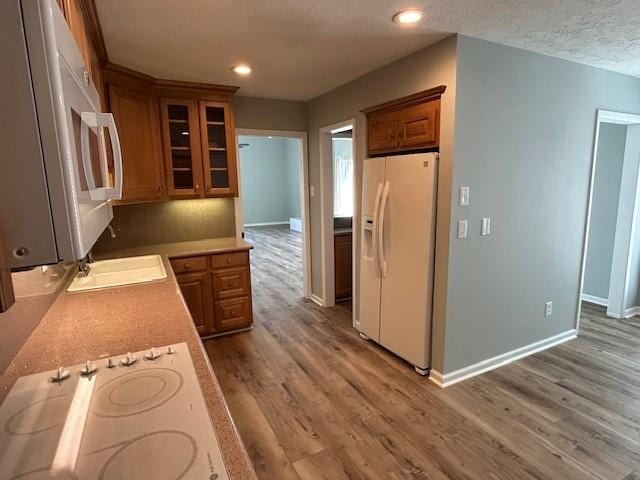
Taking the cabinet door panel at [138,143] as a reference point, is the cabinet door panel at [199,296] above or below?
below

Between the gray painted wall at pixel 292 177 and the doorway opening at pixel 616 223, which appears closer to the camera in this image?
the doorway opening at pixel 616 223

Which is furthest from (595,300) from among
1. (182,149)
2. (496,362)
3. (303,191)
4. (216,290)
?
(182,149)

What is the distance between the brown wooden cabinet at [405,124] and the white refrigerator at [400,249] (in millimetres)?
119

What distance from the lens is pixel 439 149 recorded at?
253 centimetres

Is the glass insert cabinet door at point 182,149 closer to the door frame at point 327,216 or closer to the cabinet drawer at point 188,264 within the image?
the cabinet drawer at point 188,264

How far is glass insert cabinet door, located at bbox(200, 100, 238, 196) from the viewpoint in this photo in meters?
3.49

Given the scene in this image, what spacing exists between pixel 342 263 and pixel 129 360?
3.44m

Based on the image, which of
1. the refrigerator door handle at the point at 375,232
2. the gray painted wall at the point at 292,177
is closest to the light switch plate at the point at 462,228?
the refrigerator door handle at the point at 375,232

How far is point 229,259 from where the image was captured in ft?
11.4

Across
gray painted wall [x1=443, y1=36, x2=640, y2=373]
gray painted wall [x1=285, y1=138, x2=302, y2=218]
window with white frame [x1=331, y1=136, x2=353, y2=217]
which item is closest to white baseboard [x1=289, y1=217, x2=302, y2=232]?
gray painted wall [x1=285, y1=138, x2=302, y2=218]

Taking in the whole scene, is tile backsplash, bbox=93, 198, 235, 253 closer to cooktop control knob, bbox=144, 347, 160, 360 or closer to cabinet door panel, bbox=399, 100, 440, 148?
cabinet door panel, bbox=399, 100, 440, 148

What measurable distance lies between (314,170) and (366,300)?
5.71ft

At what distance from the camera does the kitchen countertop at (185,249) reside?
10.6 feet

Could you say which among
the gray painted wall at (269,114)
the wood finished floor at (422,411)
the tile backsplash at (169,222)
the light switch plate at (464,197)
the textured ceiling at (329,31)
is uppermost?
the textured ceiling at (329,31)
